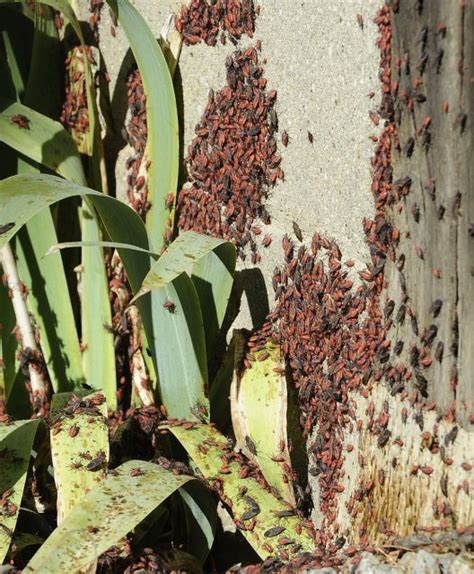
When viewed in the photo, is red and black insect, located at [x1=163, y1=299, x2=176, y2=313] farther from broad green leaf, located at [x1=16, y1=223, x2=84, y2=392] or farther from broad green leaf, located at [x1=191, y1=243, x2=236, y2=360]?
broad green leaf, located at [x1=16, y1=223, x2=84, y2=392]

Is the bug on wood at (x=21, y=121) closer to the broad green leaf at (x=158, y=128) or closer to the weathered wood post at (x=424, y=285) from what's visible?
the broad green leaf at (x=158, y=128)

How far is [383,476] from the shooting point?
2.24 metres

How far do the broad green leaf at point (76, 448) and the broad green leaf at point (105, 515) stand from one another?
13cm

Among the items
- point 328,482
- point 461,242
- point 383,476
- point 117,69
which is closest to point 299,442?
point 328,482

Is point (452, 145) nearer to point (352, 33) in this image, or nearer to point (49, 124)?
point (352, 33)

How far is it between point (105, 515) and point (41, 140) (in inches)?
49.6

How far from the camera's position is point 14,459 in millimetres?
2381

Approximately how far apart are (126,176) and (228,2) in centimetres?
75

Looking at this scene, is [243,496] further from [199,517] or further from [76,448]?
[76,448]

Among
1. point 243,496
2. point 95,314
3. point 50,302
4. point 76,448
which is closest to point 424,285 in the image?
point 243,496

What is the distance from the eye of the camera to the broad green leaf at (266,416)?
2.45m

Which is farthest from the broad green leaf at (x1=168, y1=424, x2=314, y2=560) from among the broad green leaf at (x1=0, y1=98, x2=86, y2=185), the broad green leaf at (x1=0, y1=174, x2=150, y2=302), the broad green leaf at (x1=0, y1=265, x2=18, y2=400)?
the broad green leaf at (x1=0, y1=98, x2=86, y2=185)

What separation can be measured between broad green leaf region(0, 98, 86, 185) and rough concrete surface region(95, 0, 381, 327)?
492 mm

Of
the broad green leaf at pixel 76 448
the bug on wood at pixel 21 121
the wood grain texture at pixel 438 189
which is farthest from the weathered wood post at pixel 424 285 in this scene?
the bug on wood at pixel 21 121
